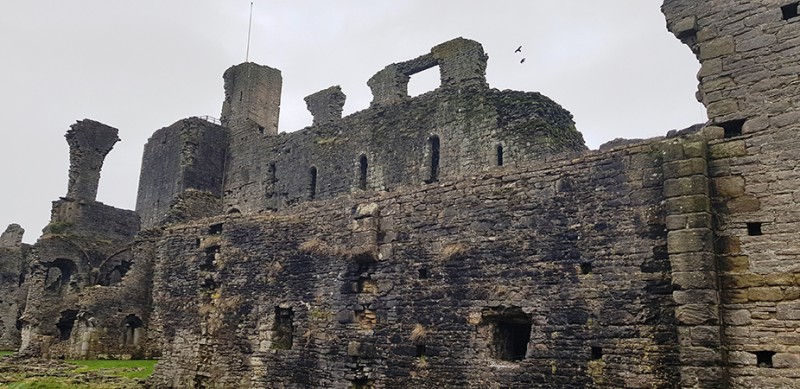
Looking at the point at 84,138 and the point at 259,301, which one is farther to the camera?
the point at 84,138

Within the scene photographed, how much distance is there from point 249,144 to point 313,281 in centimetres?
2021

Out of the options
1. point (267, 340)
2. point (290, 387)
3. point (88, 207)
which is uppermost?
point (88, 207)

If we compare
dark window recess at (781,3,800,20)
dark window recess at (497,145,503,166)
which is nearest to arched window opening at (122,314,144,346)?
dark window recess at (497,145,503,166)

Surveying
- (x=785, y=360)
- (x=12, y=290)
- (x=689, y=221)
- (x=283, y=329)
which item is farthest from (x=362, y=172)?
(x=12, y=290)

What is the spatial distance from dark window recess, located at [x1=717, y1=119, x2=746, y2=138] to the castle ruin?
0.04m

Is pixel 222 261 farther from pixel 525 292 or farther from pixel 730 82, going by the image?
pixel 730 82

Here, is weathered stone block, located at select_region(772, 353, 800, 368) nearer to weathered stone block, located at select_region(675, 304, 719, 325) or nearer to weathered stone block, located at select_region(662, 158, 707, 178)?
weathered stone block, located at select_region(675, 304, 719, 325)

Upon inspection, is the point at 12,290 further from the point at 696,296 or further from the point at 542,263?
the point at 696,296

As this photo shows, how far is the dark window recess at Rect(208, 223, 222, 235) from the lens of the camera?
17.5 metres

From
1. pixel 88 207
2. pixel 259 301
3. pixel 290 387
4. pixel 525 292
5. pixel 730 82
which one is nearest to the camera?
pixel 730 82

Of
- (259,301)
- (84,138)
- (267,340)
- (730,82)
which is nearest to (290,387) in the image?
(267,340)

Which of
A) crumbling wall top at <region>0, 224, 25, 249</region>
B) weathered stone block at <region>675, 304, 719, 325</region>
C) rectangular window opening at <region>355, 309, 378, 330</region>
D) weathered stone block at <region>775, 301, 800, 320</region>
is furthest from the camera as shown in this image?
crumbling wall top at <region>0, 224, 25, 249</region>

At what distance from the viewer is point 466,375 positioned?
11805 millimetres

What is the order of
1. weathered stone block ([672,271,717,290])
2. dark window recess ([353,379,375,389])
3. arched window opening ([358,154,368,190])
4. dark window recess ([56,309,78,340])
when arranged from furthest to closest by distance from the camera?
arched window opening ([358,154,368,190]), dark window recess ([56,309,78,340]), dark window recess ([353,379,375,389]), weathered stone block ([672,271,717,290])
